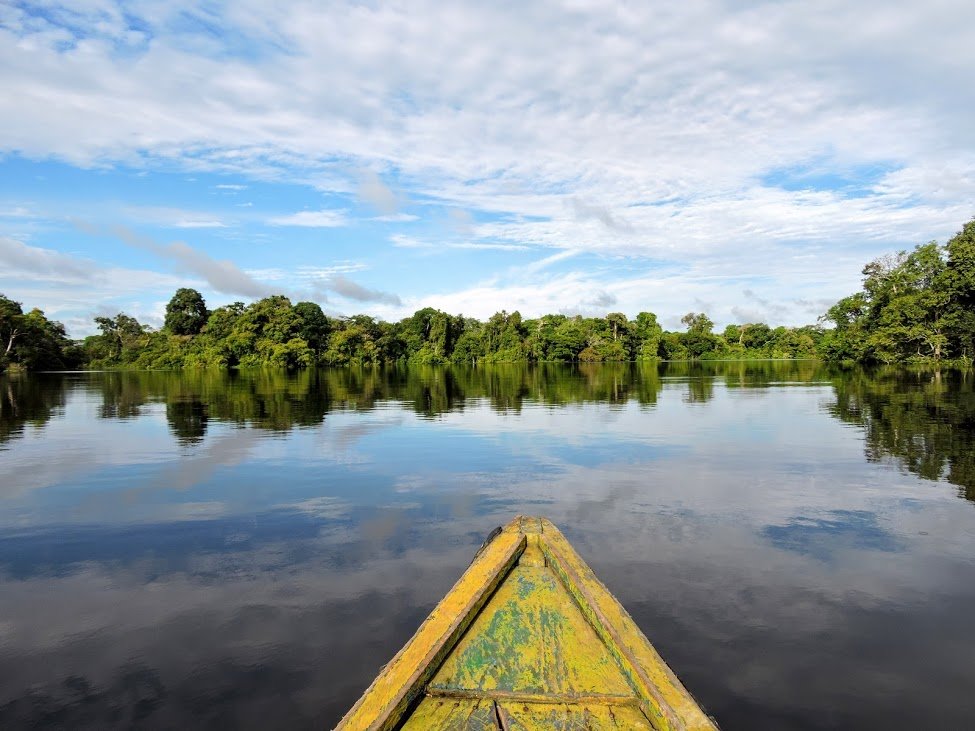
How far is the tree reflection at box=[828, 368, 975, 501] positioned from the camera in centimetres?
1260

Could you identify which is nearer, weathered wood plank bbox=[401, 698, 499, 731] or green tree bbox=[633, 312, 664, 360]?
weathered wood plank bbox=[401, 698, 499, 731]

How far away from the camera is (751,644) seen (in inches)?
212

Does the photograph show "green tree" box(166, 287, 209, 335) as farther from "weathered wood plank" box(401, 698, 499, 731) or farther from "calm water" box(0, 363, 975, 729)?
"weathered wood plank" box(401, 698, 499, 731)

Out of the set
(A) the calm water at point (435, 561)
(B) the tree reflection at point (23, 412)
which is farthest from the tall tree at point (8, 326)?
(A) the calm water at point (435, 561)

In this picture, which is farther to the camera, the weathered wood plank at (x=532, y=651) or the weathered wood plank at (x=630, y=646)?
the weathered wood plank at (x=532, y=651)

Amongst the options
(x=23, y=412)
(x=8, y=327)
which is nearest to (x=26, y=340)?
(x=8, y=327)

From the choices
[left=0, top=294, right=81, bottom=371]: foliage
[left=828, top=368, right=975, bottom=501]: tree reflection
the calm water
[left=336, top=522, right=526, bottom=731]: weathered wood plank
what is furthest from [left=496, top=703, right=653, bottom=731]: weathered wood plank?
[left=0, top=294, right=81, bottom=371]: foliage

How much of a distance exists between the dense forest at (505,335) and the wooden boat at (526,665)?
196ft

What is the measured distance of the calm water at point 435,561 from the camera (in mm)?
4781

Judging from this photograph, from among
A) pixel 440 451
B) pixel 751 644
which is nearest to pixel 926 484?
pixel 751 644

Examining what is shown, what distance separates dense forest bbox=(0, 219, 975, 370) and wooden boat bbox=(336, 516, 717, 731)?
196 feet

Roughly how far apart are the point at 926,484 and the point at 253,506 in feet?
39.4

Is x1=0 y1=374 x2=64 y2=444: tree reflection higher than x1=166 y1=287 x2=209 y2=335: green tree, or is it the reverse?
x1=166 y1=287 x2=209 y2=335: green tree

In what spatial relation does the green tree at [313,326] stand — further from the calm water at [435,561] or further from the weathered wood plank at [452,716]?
the weathered wood plank at [452,716]
